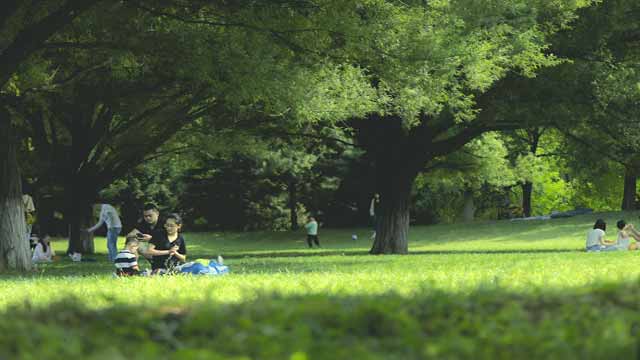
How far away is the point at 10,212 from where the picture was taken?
21.6 metres

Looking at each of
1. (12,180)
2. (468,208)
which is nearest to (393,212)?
(12,180)

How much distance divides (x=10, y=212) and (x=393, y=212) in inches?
539

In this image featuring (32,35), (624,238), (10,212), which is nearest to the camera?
(32,35)

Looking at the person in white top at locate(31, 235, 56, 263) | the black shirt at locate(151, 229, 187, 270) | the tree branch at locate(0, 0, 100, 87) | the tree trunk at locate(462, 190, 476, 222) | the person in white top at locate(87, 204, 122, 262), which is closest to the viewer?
the black shirt at locate(151, 229, 187, 270)

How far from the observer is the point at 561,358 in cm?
461

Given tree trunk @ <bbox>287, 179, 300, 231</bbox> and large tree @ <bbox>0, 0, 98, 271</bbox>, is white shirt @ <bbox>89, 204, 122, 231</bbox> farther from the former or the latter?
tree trunk @ <bbox>287, 179, 300, 231</bbox>

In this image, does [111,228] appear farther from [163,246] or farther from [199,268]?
[199,268]

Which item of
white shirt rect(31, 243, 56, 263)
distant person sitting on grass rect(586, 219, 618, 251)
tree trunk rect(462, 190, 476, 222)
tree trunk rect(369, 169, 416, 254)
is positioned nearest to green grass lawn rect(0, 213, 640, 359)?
distant person sitting on grass rect(586, 219, 618, 251)

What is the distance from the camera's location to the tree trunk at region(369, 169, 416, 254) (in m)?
31.6

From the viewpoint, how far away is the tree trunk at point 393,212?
3158 centimetres

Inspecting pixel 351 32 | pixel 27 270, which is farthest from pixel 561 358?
pixel 27 270

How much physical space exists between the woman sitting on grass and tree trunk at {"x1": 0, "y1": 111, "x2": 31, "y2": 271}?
6.82 meters

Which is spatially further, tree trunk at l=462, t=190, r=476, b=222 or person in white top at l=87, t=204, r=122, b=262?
tree trunk at l=462, t=190, r=476, b=222

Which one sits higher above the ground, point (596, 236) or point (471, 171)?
point (471, 171)
